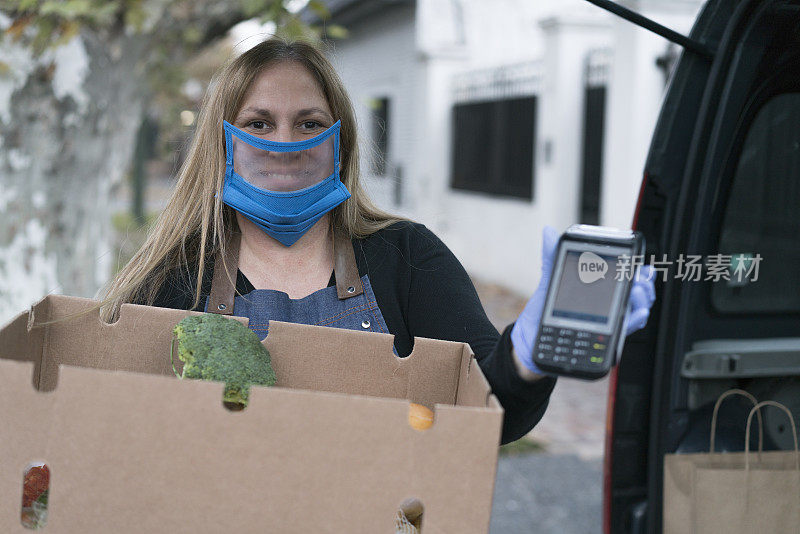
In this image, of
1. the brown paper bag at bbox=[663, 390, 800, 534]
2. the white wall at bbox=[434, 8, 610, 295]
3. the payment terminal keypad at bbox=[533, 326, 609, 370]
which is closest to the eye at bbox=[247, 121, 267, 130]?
the payment terminal keypad at bbox=[533, 326, 609, 370]

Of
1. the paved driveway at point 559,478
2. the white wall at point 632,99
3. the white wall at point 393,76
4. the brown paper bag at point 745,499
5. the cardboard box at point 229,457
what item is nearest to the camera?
the cardboard box at point 229,457

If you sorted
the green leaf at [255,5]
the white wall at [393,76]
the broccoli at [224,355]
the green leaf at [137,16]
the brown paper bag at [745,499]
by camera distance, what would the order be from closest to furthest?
the broccoli at [224,355] → the brown paper bag at [745,499] → the green leaf at [255,5] → the green leaf at [137,16] → the white wall at [393,76]

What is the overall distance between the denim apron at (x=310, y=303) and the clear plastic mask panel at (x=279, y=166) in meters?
0.21

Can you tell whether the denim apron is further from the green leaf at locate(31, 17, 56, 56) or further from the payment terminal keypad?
the green leaf at locate(31, 17, 56, 56)

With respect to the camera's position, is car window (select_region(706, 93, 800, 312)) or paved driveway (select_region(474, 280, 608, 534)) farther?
paved driveway (select_region(474, 280, 608, 534))

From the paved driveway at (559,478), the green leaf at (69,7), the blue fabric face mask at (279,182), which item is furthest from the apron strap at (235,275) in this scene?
the paved driveway at (559,478)

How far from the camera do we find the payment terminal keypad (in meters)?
1.33

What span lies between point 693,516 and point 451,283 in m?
0.81

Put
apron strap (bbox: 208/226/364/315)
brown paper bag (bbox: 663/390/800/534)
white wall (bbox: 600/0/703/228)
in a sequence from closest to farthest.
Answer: brown paper bag (bbox: 663/390/800/534) → apron strap (bbox: 208/226/364/315) → white wall (bbox: 600/0/703/228)

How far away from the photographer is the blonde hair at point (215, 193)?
7.07 feet

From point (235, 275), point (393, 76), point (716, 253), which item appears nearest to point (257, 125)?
point (235, 275)

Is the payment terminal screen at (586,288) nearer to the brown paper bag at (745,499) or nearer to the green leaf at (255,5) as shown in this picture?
the brown paper bag at (745,499)

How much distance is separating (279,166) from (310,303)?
39cm

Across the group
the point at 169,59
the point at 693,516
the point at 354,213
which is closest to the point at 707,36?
the point at 354,213
